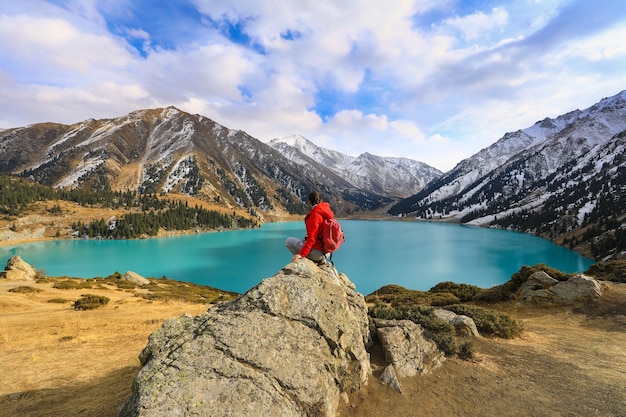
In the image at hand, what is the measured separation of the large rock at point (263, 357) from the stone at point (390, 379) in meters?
0.51

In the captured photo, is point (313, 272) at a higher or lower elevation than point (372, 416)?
higher

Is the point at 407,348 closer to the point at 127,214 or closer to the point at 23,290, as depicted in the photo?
the point at 23,290

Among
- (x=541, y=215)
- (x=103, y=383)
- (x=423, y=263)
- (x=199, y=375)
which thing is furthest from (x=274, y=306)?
(x=541, y=215)

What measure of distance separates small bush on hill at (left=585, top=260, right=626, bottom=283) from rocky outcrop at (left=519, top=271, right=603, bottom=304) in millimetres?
6704

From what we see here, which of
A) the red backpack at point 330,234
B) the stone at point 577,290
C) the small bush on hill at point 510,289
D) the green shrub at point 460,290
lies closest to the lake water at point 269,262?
the green shrub at point 460,290

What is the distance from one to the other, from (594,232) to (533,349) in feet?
419

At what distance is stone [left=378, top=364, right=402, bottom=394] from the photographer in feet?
28.6

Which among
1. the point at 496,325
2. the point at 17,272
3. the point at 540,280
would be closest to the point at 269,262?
the point at 17,272

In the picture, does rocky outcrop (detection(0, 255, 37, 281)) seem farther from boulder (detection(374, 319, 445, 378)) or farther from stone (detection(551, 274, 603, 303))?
stone (detection(551, 274, 603, 303))

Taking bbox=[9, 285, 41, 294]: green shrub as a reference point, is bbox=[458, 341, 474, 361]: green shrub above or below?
above

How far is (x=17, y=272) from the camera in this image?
37.0 meters

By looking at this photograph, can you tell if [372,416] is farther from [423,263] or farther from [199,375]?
[423,263]

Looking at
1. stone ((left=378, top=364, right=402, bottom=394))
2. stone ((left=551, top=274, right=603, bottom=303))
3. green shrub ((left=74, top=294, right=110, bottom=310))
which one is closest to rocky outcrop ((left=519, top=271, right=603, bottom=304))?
stone ((left=551, top=274, right=603, bottom=303))

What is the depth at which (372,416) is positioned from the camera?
756 centimetres
